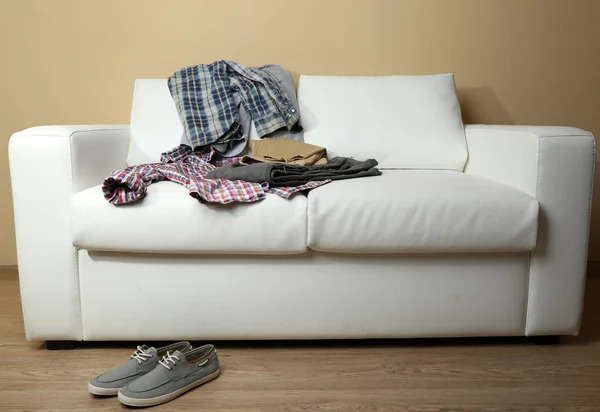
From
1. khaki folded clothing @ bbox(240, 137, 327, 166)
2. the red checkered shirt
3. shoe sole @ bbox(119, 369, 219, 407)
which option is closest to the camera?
shoe sole @ bbox(119, 369, 219, 407)

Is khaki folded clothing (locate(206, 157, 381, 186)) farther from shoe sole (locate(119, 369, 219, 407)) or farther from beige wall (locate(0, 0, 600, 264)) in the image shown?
beige wall (locate(0, 0, 600, 264))

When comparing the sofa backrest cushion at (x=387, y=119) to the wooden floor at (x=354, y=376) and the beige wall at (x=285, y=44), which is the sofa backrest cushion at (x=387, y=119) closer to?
the beige wall at (x=285, y=44)

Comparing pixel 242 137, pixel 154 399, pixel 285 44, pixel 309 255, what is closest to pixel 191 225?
A: pixel 309 255

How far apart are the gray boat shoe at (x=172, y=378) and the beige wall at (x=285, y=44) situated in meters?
1.36

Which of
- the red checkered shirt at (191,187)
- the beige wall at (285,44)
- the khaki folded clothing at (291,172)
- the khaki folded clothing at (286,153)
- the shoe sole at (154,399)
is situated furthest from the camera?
the beige wall at (285,44)

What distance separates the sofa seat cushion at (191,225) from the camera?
152 centimetres

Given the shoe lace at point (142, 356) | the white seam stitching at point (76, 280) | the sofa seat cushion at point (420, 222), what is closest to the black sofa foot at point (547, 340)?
the sofa seat cushion at point (420, 222)

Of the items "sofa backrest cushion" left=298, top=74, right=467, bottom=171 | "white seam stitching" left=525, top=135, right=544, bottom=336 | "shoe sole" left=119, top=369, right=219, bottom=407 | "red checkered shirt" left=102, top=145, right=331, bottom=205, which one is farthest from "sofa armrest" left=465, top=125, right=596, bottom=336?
"shoe sole" left=119, top=369, right=219, bottom=407

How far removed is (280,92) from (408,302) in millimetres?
928

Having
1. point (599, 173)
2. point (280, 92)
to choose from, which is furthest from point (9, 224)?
point (599, 173)

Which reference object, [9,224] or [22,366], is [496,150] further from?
[9,224]

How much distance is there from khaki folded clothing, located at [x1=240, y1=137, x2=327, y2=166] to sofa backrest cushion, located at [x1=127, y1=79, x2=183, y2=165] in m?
0.32

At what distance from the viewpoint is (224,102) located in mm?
2102

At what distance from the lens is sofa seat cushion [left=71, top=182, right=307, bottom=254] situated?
1.52 meters
